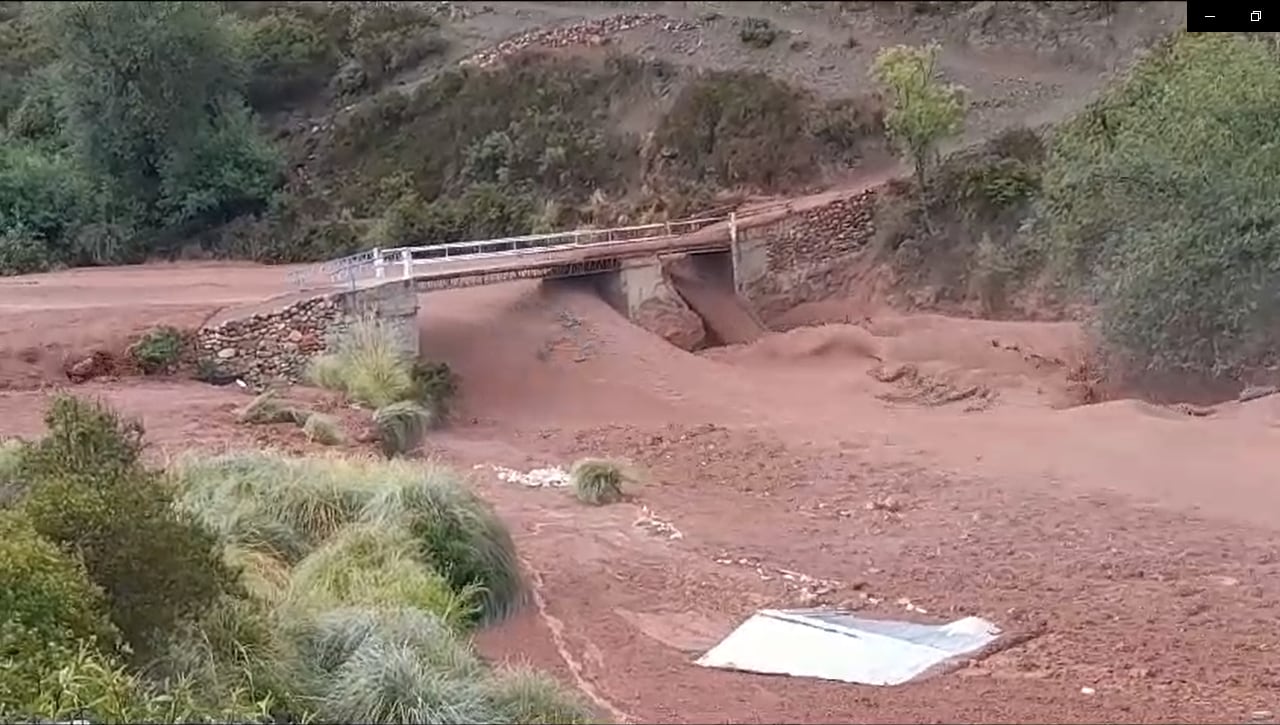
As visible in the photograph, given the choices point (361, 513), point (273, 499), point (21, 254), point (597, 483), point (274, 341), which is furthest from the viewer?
point (21, 254)

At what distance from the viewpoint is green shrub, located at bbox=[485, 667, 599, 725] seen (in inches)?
347

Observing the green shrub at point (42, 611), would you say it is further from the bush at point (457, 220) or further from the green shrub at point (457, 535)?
the bush at point (457, 220)

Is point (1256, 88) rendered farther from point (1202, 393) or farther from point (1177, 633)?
point (1177, 633)

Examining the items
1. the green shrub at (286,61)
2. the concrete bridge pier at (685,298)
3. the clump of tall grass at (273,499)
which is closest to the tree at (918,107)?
the concrete bridge pier at (685,298)

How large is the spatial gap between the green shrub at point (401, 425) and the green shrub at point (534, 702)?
8696 millimetres

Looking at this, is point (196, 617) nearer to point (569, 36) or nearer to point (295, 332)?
point (295, 332)

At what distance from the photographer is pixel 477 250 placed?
26.7 m

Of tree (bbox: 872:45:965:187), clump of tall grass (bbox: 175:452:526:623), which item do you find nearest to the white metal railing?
tree (bbox: 872:45:965:187)

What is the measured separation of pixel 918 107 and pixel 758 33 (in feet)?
32.6

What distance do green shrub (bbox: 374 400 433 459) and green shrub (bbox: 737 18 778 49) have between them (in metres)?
20.4

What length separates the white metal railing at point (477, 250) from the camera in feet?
76.2

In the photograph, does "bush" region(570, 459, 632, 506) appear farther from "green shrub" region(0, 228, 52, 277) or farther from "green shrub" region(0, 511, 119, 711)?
"green shrub" region(0, 228, 52, 277)

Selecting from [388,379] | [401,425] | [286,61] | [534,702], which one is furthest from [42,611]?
[286,61]

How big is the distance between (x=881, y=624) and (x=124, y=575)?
5.38 m
